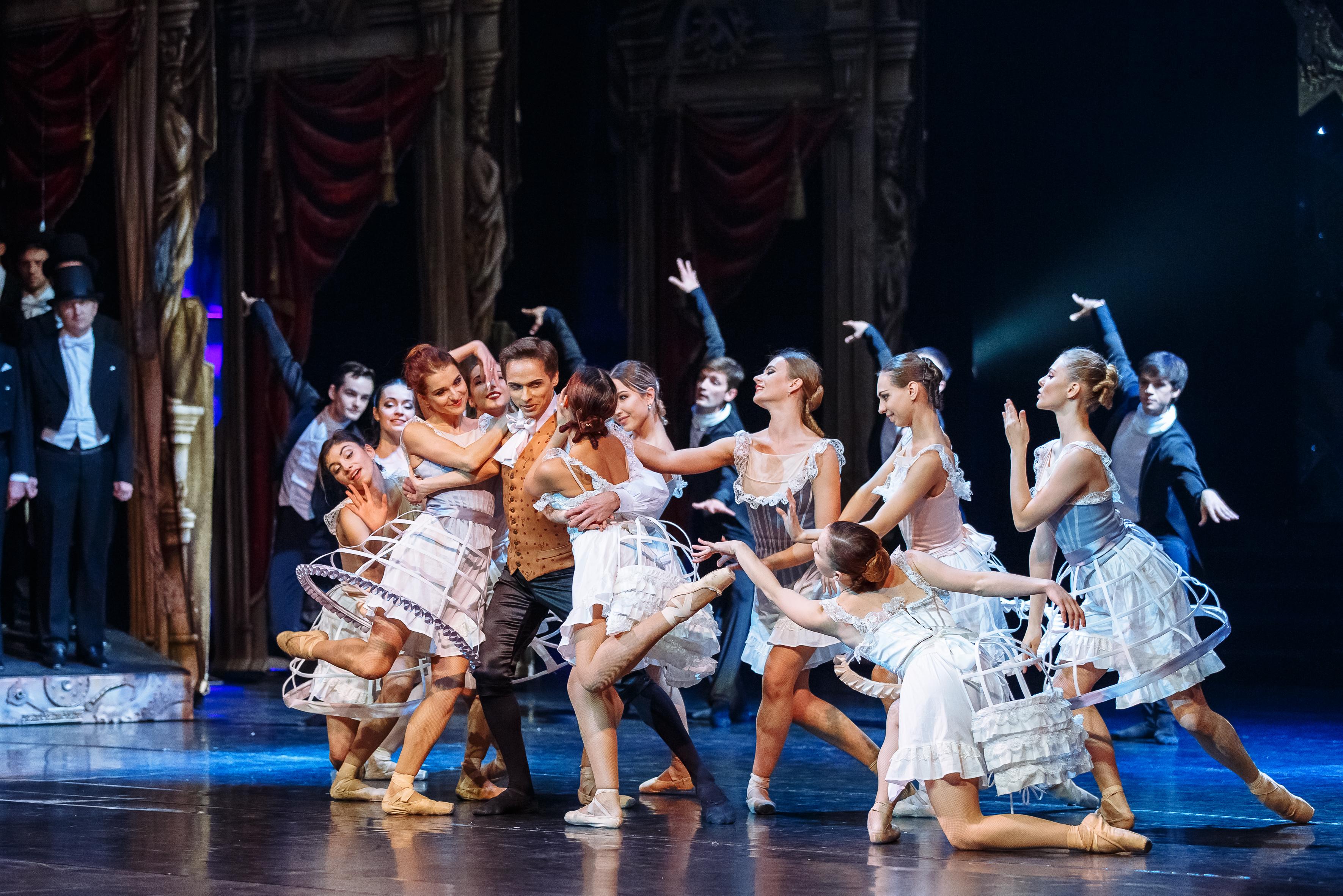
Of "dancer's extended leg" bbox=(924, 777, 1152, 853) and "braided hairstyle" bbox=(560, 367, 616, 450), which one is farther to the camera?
"braided hairstyle" bbox=(560, 367, 616, 450)

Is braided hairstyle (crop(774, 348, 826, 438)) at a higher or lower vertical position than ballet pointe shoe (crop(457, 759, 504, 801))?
higher

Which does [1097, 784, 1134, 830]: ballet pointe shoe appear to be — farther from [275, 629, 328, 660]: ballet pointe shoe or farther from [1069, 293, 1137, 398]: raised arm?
[1069, 293, 1137, 398]: raised arm

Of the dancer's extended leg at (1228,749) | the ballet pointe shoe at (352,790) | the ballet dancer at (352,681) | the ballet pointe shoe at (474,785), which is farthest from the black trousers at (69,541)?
the dancer's extended leg at (1228,749)

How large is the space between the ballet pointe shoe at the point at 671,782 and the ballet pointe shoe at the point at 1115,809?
133 cm

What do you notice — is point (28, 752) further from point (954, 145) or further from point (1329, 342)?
point (1329, 342)

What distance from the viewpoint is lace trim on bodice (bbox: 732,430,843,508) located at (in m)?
4.58

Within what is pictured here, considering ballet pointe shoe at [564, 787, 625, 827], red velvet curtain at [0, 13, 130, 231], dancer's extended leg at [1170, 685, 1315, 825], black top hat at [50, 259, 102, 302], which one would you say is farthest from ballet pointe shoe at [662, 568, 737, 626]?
red velvet curtain at [0, 13, 130, 231]

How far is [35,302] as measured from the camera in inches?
288

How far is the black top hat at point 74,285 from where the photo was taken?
23.5 feet

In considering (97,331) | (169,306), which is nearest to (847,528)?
(97,331)

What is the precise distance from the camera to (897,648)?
388 centimetres

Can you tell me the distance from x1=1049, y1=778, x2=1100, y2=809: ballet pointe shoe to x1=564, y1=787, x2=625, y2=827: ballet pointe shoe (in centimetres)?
127

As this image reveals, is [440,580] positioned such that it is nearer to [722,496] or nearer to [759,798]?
[759,798]

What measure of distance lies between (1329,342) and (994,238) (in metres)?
2.18
